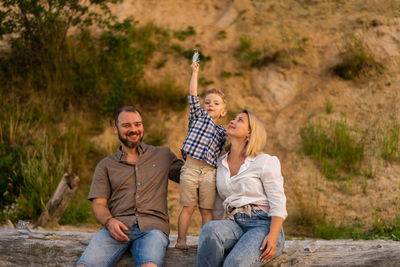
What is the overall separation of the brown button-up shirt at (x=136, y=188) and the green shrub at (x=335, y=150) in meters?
5.01

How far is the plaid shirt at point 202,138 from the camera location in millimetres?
3952

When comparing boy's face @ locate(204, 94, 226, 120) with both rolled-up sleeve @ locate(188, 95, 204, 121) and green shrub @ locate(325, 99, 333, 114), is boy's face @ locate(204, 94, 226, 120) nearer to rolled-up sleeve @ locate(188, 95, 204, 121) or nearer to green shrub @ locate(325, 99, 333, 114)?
rolled-up sleeve @ locate(188, 95, 204, 121)

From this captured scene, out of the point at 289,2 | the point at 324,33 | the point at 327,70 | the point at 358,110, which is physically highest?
the point at 289,2

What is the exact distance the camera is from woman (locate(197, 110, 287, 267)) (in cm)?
329

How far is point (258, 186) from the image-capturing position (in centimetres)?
355

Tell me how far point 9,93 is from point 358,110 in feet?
24.2

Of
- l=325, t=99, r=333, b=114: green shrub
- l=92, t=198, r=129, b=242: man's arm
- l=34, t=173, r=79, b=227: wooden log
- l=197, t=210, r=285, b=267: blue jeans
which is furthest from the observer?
l=325, t=99, r=333, b=114: green shrub

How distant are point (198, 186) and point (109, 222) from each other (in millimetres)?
797

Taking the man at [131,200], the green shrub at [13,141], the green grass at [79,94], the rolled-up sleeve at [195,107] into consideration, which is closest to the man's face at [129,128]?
the man at [131,200]

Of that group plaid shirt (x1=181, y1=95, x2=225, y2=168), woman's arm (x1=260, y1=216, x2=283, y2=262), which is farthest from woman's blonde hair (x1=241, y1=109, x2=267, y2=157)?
woman's arm (x1=260, y1=216, x2=283, y2=262)

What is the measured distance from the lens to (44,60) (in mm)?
10086

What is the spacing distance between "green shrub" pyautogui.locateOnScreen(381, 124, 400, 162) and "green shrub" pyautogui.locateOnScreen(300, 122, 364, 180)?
410mm

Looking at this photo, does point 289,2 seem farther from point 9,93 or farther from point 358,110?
point 9,93

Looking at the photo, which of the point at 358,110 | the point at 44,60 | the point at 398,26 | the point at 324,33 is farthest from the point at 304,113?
the point at 44,60
